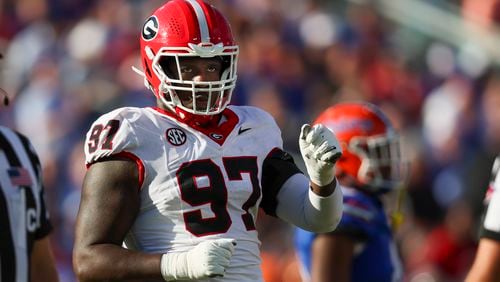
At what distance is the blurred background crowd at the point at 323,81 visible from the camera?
395 inches

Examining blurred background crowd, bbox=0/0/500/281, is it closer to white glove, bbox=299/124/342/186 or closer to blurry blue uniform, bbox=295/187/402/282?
blurry blue uniform, bbox=295/187/402/282

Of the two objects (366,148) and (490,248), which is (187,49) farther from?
(366,148)

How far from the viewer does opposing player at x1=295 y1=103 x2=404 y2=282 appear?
5727 millimetres

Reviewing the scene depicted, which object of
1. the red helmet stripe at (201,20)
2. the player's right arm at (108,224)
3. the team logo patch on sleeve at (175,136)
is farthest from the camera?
the red helmet stripe at (201,20)

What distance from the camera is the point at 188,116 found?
4500mm

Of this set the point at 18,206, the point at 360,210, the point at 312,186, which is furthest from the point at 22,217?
the point at 360,210

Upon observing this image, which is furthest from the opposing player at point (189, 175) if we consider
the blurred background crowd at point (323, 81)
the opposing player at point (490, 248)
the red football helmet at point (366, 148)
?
the blurred background crowd at point (323, 81)

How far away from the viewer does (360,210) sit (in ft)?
19.4

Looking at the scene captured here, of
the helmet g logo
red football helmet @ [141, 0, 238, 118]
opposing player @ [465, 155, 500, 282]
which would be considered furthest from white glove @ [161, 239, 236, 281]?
opposing player @ [465, 155, 500, 282]

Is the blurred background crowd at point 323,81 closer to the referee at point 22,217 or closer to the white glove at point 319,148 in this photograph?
the referee at point 22,217

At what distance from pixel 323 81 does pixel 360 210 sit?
558 cm

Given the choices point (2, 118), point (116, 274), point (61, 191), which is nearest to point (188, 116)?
point (116, 274)

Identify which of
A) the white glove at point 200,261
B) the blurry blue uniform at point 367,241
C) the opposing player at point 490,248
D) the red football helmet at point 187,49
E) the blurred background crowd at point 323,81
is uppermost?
the red football helmet at point 187,49

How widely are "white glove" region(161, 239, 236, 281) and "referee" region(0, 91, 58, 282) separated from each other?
765 millimetres
